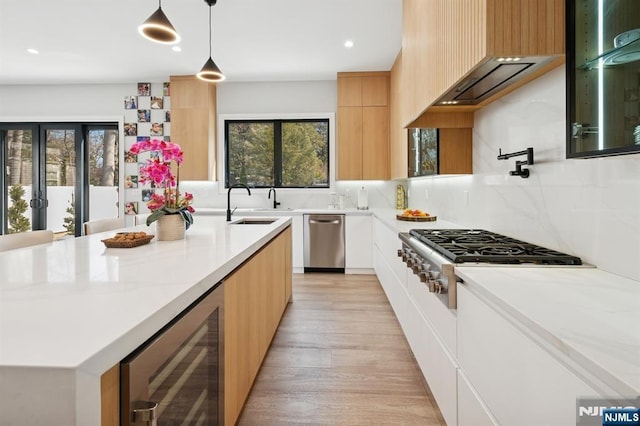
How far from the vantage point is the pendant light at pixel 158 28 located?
2.21m

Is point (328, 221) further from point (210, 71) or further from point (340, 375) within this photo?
point (340, 375)

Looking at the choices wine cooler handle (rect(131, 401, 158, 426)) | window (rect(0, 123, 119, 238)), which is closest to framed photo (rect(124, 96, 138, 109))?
window (rect(0, 123, 119, 238))

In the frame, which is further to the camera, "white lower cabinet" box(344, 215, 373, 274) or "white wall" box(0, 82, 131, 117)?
"white wall" box(0, 82, 131, 117)

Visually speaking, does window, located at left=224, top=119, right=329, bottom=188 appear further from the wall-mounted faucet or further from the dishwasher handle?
the wall-mounted faucet

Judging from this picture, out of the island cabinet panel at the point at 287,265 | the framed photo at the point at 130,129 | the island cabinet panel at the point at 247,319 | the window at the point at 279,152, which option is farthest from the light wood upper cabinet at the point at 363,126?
the framed photo at the point at 130,129

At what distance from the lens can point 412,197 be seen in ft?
15.5

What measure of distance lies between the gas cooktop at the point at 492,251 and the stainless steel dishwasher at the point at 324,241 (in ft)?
9.42

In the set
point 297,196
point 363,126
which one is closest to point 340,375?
point 297,196

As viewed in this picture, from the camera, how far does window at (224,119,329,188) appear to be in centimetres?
541

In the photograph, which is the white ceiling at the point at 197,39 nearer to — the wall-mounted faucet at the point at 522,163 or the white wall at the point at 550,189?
the white wall at the point at 550,189

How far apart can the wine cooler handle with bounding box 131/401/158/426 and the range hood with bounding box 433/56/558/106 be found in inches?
61.5

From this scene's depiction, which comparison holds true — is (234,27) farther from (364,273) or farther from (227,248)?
(364,273)

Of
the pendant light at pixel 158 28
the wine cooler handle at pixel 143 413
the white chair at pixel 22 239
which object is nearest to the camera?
the wine cooler handle at pixel 143 413

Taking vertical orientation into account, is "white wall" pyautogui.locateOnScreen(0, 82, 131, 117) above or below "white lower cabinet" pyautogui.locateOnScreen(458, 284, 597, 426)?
above
